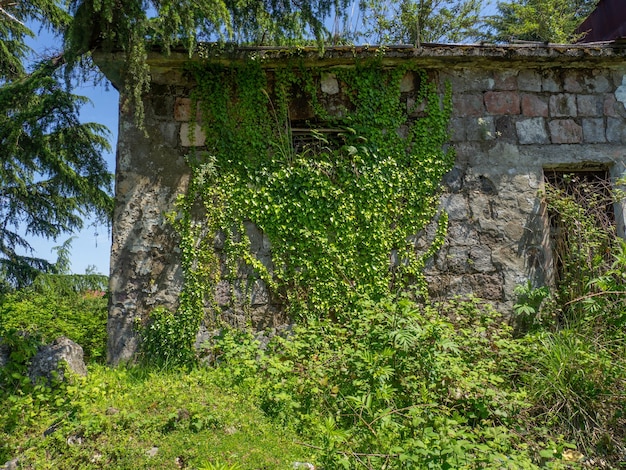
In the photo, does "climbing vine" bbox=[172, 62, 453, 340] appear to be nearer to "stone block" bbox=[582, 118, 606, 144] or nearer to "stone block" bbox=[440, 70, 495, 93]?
"stone block" bbox=[440, 70, 495, 93]

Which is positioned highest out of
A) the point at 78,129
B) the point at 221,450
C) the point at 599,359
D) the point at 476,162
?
the point at 78,129

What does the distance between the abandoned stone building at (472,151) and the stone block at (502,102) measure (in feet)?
0.03

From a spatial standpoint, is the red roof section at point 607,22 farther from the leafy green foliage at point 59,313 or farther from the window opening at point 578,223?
the leafy green foliage at point 59,313

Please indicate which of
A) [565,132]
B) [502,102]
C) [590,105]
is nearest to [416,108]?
[502,102]

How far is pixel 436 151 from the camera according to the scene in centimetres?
530

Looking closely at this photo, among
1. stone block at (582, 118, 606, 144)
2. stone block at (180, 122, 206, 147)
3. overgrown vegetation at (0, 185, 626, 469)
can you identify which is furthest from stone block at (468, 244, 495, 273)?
stone block at (180, 122, 206, 147)

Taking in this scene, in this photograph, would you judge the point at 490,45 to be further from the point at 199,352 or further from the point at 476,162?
the point at 199,352

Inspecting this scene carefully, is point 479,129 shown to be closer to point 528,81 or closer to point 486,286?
point 528,81

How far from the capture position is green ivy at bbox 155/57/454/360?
16.6 feet

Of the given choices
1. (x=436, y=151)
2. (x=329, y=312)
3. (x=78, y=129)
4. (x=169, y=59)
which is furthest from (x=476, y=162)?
(x=78, y=129)

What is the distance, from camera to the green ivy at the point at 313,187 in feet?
16.6

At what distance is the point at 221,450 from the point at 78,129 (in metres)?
5.91

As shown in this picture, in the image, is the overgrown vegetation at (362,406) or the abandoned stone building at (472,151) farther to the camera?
the abandoned stone building at (472,151)

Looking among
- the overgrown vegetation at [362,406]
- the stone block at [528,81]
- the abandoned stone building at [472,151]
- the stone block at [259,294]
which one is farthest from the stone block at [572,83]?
the stone block at [259,294]
